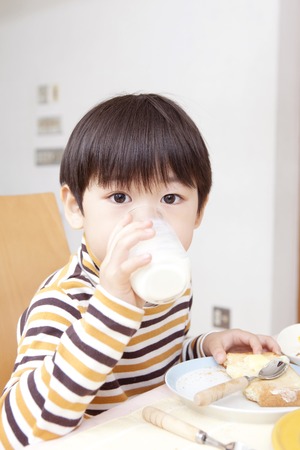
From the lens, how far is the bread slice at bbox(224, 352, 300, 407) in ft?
2.27

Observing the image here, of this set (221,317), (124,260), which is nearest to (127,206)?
(124,260)

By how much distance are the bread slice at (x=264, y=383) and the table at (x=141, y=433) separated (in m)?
0.06

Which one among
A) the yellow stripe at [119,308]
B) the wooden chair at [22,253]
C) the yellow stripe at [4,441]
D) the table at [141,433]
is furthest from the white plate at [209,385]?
the wooden chair at [22,253]

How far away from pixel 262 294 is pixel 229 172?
66cm

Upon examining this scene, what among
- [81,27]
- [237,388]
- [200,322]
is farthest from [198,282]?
[237,388]

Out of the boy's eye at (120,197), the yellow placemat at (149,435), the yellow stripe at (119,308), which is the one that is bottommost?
the yellow placemat at (149,435)

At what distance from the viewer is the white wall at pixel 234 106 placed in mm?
2648

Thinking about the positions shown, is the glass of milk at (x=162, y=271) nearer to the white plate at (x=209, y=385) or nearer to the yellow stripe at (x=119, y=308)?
the yellow stripe at (x=119, y=308)

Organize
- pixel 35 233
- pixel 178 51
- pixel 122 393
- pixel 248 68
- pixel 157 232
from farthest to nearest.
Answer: pixel 178 51 → pixel 248 68 → pixel 35 233 → pixel 122 393 → pixel 157 232

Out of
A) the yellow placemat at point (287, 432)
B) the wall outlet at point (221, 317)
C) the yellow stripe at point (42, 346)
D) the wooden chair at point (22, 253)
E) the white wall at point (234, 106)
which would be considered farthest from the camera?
the wall outlet at point (221, 317)

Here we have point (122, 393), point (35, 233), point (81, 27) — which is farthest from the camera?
point (81, 27)

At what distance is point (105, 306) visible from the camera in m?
0.68

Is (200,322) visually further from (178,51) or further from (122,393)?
(122,393)

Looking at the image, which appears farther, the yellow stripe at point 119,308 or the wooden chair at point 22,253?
the wooden chair at point 22,253
